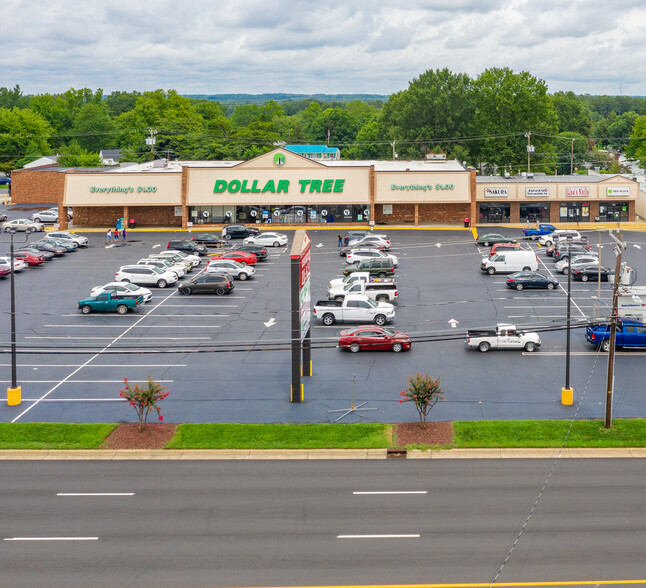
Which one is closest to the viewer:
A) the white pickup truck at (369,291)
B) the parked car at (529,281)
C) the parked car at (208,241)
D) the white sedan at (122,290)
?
the white sedan at (122,290)

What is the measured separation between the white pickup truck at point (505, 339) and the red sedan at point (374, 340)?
3235 mm

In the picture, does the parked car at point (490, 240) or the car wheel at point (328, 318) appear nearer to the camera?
the car wheel at point (328, 318)

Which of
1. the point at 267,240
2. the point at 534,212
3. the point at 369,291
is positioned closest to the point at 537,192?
the point at 534,212

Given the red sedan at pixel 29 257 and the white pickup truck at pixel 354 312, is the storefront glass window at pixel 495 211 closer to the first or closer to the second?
the white pickup truck at pixel 354 312

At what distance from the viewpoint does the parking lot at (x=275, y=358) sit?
1235 inches

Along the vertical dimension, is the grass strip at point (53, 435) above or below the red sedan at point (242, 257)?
below

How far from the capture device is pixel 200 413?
30984 mm

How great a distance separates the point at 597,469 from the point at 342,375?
12725 mm

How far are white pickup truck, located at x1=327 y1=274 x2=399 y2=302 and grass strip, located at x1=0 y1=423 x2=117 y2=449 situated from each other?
1990 cm

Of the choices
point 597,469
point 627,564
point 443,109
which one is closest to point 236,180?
point 443,109

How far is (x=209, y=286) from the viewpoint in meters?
50.3

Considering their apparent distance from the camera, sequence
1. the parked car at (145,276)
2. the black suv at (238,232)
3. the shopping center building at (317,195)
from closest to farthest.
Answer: the parked car at (145,276) → the black suv at (238,232) → the shopping center building at (317,195)

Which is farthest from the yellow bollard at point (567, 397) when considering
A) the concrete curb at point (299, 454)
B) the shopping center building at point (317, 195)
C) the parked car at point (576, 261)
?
the shopping center building at point (317, 195)

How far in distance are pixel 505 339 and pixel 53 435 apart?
20816 mm
